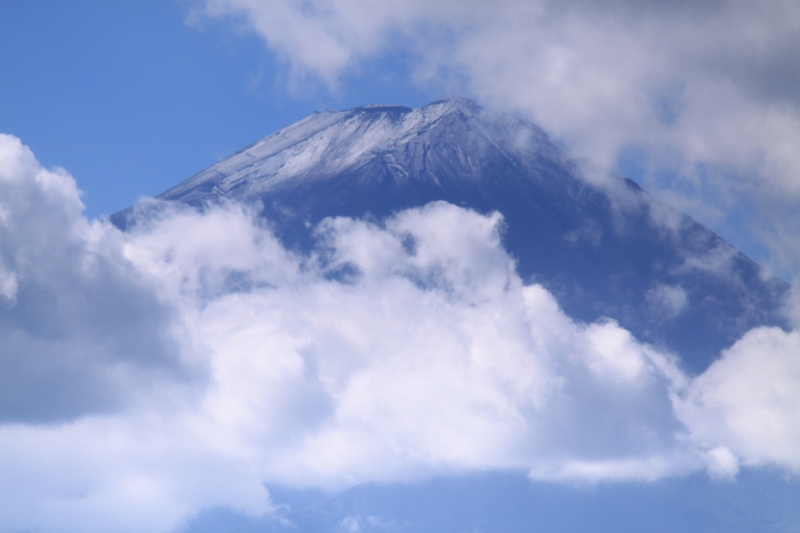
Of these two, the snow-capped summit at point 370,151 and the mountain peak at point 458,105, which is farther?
the mountain peak at point 458,105

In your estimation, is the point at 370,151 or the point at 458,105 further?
the point at 458,105

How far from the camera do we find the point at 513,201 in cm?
14025

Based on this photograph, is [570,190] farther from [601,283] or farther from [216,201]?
[216,201]

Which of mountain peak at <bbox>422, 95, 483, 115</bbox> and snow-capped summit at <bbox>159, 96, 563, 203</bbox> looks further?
mountain peak at <bbox>422, 95, 483, 115</bbox>

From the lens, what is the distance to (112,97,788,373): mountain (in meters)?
136

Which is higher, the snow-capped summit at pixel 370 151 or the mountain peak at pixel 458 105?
the mountain peak at pixel 458 105

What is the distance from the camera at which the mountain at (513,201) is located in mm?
136125

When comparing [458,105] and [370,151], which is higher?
[458,105]

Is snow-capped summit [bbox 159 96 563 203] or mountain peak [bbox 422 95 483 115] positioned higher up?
mountain peak [bbox 422 95 483 115]

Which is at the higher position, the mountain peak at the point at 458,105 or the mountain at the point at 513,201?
the mountain peak at the point at 458,105

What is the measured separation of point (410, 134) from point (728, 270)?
6198 centimetres

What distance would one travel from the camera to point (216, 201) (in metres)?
139

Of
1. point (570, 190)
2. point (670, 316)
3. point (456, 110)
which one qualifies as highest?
point (456, 110)

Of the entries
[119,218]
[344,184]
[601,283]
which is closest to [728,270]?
[601,283]
